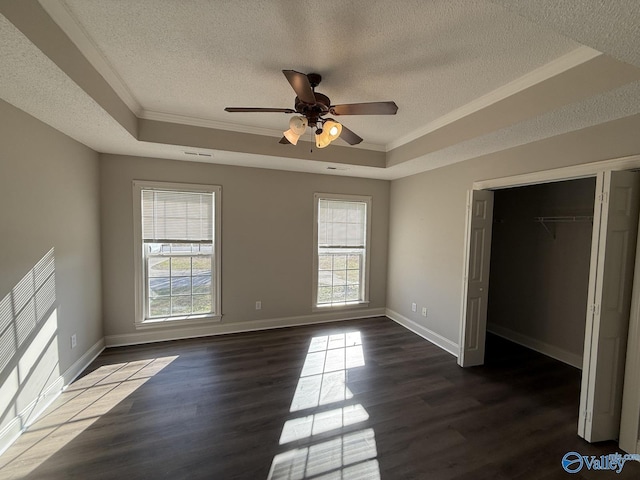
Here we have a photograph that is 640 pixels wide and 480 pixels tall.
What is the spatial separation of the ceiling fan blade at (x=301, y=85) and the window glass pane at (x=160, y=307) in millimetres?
3295

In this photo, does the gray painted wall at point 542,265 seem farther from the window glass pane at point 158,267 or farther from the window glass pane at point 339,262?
the window glass pane at point 158,267

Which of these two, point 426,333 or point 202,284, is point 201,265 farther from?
point 426,333

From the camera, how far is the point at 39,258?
2275 mm

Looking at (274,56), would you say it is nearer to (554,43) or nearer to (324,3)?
(324,3)

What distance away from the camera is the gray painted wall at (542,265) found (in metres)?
3.29

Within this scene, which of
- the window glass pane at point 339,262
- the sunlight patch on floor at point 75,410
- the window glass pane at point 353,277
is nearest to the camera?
the sunlight patch on floor at point 75,410

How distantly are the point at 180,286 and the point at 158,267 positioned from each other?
39 centimetres

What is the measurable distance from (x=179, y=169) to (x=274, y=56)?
2416 millimetres

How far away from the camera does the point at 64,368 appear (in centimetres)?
266

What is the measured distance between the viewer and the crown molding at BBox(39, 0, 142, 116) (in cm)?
145

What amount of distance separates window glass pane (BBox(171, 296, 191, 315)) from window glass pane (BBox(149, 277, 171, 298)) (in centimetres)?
14

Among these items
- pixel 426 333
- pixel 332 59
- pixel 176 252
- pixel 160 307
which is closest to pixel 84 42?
pixel 332 59

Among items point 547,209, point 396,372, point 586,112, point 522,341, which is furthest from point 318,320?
point 586,112

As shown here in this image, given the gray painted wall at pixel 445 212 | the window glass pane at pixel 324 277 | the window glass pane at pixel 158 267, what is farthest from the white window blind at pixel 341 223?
Answer: the window glass pane at pixel 158 267
